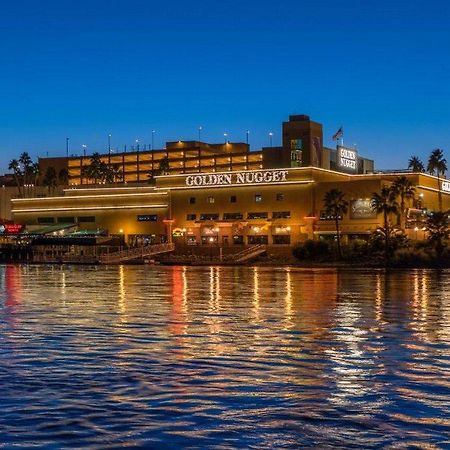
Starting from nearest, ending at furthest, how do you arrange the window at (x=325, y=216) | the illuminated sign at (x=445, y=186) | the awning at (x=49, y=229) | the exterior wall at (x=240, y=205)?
the window at (x=325, y=216), the exterior wall at (x=240, y=205), the illuminated sign at (x=445, y=186), the awning at (x=49, y=229)

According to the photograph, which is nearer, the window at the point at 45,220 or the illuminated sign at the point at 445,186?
the illuminated sign at the point at 445,186

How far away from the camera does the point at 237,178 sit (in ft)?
423

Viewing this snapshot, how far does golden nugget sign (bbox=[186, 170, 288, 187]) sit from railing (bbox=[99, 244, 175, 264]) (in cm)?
1226

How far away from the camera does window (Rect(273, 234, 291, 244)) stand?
124 metres

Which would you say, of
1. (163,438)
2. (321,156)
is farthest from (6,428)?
(321,156)

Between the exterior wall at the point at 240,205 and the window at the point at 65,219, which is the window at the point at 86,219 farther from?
the window at the point at 65,219

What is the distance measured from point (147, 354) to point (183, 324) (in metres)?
8.86

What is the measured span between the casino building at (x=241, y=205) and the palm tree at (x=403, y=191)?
157 centimetres

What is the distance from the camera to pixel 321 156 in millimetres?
147250

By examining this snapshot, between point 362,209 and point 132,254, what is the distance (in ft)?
109

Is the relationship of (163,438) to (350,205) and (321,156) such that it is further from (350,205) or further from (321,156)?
(321,156)

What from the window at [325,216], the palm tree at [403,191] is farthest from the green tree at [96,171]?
the palm tree at [403,191]

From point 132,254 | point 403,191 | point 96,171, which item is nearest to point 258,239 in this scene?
point 132,254

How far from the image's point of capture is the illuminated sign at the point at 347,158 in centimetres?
13650
